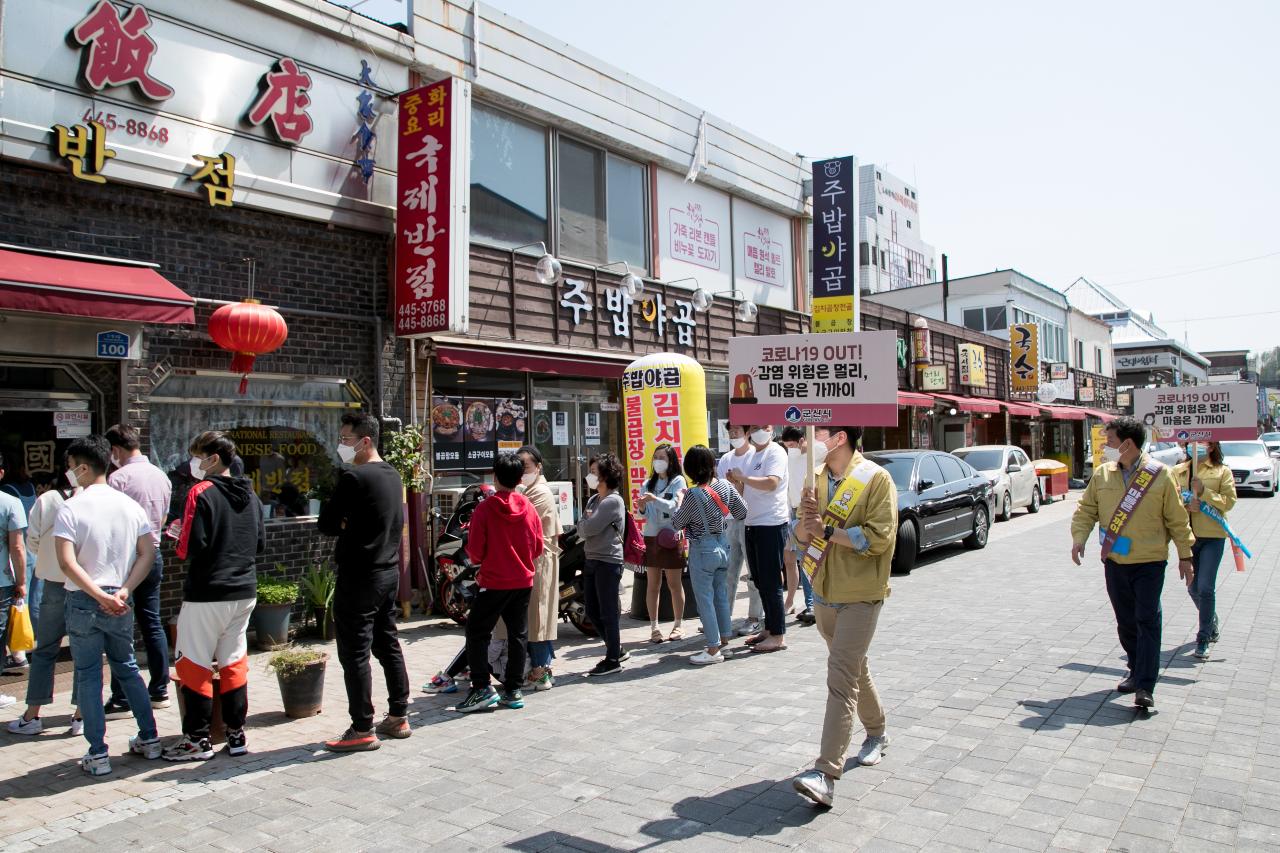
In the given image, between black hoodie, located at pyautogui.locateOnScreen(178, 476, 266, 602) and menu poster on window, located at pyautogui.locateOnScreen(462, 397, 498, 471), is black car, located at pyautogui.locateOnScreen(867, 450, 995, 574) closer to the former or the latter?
menu poster on window, located at pyautogui.locateOnScreen(462, 397, 498, 471)

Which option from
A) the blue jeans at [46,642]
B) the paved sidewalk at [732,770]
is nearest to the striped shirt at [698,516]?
the paved sidewalk at [732,770]

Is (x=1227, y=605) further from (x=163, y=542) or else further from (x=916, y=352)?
(x=916, y=352)

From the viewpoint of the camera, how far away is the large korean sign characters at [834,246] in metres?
16.6

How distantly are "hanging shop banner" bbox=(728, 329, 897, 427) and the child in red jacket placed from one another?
5.38 feet

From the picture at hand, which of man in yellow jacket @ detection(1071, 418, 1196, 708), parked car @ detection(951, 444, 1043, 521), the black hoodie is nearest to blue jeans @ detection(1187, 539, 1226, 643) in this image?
man in yellow jacket @ detection(1071, 418, 1196, 708)

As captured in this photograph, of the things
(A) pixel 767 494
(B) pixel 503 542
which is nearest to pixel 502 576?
(B) pixel 503 542

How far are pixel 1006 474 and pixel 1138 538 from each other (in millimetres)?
13905

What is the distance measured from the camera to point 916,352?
2378 centimetres

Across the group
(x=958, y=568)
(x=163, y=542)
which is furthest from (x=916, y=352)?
(x=163, y=542)

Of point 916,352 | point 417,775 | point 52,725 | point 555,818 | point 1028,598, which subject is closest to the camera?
point 555,818

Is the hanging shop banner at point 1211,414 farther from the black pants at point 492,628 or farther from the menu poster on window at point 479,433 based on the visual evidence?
the menu poster on window at point 479,433

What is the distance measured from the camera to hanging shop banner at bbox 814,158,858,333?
54.4 feet

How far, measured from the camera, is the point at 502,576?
5930 mm

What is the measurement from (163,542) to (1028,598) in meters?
8.43
